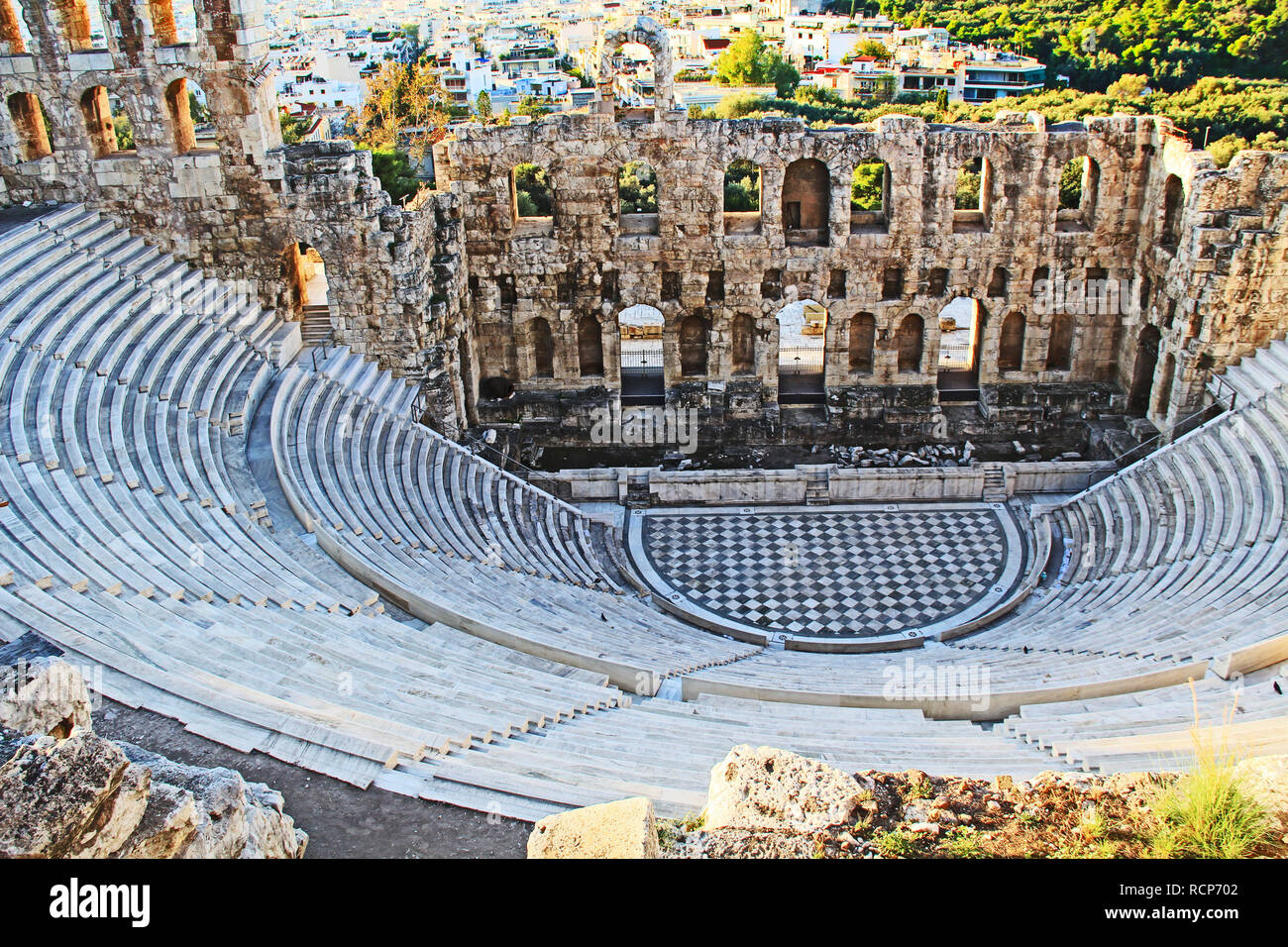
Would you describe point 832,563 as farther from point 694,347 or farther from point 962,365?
point 962,365

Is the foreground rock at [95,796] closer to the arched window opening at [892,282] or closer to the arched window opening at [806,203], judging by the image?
the arched window opening at [806,203]

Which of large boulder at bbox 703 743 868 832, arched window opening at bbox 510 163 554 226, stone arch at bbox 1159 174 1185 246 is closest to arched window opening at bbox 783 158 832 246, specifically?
stone arch at bbox 1159 174 1185 246

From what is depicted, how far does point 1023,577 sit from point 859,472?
12.6 feet

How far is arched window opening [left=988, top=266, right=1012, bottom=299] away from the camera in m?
22.7

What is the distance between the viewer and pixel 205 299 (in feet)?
64.5

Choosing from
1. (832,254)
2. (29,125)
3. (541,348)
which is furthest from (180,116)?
(832,254)

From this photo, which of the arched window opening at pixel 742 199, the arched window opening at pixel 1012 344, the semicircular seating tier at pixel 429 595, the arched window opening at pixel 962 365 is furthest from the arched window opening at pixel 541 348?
the arched window opening at pixel 1012 344

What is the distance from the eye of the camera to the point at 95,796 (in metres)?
5.86

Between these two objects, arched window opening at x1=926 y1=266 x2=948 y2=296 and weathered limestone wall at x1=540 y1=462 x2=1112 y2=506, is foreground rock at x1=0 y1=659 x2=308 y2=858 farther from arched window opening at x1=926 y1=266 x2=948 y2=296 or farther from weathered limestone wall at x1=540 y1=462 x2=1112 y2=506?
arched window opening at x1=926 y1=266 x2=948 y2=296

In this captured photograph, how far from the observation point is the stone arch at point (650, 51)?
2150 cm

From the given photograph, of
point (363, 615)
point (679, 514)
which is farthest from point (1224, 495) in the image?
point (363, 615)

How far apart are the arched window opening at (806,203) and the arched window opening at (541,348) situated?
5706mm

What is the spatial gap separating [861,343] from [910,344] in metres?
1.11
